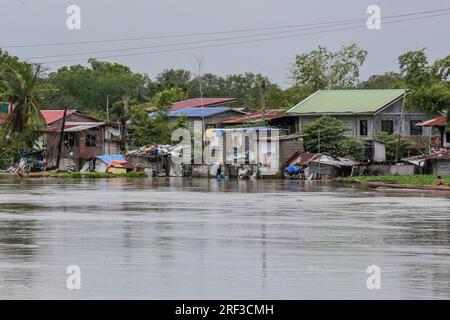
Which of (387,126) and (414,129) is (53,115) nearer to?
(387,126)

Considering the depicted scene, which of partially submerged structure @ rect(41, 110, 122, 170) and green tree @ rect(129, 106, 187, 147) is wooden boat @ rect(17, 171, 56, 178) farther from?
green tree @ rect(129, 106, 187, 147)

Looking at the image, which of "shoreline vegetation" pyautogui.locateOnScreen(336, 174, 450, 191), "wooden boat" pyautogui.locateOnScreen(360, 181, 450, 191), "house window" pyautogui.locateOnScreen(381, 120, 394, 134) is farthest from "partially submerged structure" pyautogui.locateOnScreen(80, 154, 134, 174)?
"wooden boat" pyautogui.locateOnScreen(360, 181, 450, 191)

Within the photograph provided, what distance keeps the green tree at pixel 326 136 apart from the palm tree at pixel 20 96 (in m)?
18.5

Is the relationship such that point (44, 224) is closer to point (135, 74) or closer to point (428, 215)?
point (428, 215)

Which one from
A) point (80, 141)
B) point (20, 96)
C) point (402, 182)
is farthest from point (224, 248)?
point (80, 141)

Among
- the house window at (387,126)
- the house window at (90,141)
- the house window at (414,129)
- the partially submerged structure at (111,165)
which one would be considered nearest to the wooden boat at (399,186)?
the house window at (387,126)

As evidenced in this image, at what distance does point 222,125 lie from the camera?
237ft

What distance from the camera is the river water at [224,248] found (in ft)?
47.0

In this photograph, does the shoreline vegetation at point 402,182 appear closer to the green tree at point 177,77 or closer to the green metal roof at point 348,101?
the green metal roof at point 348,101

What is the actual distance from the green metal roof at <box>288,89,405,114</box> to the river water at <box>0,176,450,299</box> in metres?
30.8

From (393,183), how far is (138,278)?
3439 centimetres

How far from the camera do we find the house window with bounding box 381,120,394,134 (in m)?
65.2

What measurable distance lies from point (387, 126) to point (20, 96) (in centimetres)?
2370

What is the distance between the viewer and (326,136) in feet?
200
